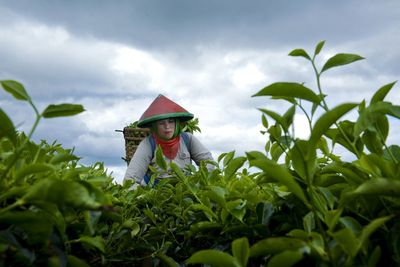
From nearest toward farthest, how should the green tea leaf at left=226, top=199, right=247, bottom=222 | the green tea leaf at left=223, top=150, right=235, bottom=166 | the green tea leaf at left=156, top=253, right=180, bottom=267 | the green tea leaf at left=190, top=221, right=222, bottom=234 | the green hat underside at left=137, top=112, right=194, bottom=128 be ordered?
1. the green tea leaf at left=226, top=199, right=247, bottom=222
2. the green tea leaf at left=190, top=221, right=222, bottom=234
3. the green tea leaf at left=156, top=253, right=180, bottom=267
4. the green tea leaf at left=223, top=150, right=235, bottom=166
5. the green hat underside at left=137, top=112, right=194, bottom=128

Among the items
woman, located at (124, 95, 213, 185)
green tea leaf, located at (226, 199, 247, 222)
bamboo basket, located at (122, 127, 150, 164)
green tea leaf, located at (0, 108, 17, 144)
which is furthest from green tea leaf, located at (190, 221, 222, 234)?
bamboo basket, located at (122, 127, 150, 164)

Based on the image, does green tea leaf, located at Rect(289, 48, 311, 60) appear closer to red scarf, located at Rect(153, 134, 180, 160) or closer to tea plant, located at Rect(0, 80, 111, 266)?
tea plant, located at Rect(0, 80, 111, 266)

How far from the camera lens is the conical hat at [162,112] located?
455cm

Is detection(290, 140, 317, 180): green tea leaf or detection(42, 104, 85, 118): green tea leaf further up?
detection(290, 140, 317, 180): green tea leaf

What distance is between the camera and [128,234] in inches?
60.3

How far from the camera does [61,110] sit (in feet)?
2.88

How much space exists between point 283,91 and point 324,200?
0.84ft

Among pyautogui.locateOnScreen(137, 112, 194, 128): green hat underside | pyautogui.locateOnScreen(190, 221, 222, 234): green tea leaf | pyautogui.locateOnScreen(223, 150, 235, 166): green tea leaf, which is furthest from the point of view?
pyautogui.locateOnScreen(137, 112, 194, 128): green hat underside

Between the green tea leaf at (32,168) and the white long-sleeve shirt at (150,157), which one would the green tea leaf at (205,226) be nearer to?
the green tea leaf at (32,168)

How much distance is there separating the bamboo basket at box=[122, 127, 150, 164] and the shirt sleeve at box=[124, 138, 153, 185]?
5.51 ft

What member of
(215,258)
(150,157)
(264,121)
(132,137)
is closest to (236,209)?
(264,121)

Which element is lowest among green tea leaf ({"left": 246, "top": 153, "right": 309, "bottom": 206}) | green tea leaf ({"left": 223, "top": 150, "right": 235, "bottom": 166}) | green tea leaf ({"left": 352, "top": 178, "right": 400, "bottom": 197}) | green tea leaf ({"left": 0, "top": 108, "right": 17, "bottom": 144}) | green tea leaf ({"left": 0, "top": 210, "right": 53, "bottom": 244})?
green tea leaf ({"left": 0, "top": 210, "right": 53, "bottom": 244})

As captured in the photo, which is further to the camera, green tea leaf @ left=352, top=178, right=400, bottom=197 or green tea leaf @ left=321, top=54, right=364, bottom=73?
green tea leaf @ left=321, top=54, right=364, bottom=73

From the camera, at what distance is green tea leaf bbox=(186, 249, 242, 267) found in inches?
33.5
